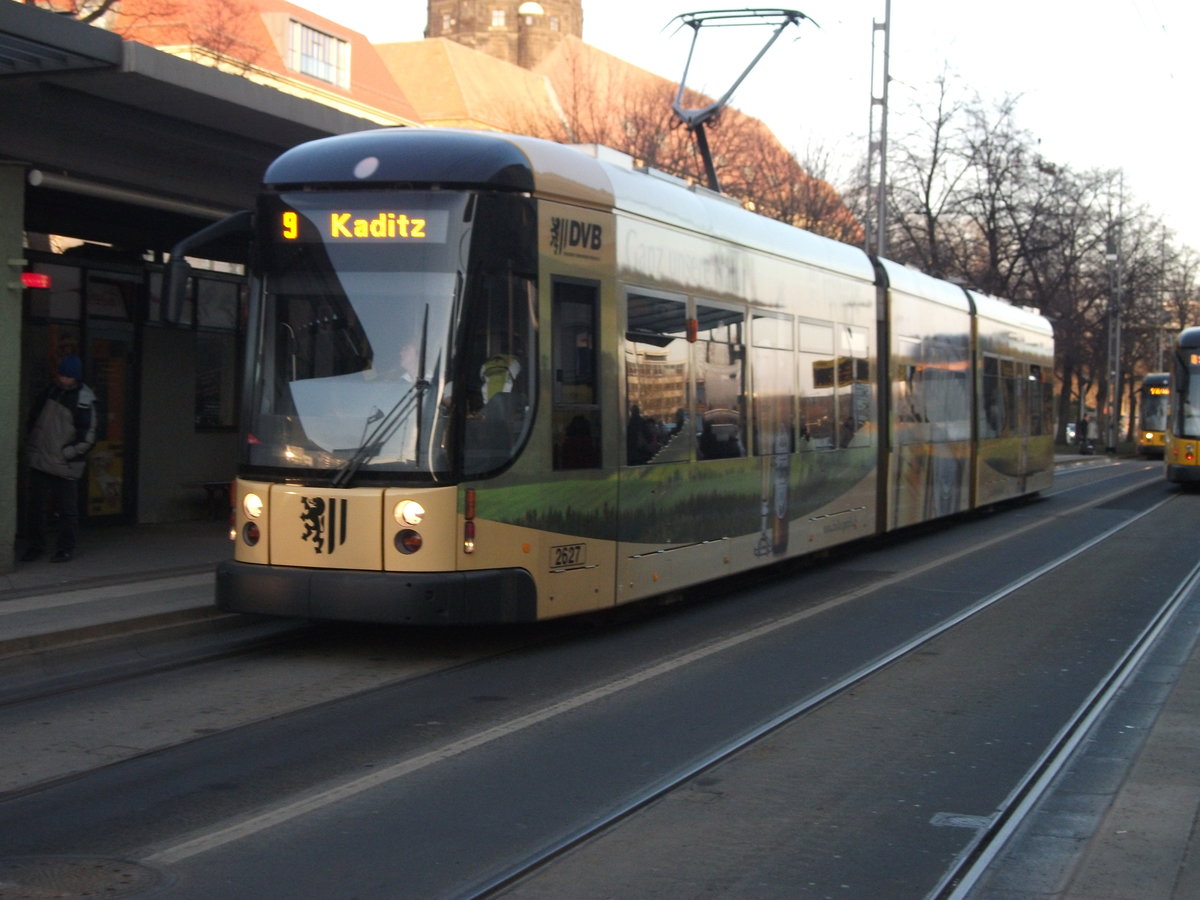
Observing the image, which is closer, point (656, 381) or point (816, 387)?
point (656, 381)

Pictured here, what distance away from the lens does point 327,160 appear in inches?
371

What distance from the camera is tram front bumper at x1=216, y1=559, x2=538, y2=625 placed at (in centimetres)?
879

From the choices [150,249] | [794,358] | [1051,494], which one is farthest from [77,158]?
[1051,494]

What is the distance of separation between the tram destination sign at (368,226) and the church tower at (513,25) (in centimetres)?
11358

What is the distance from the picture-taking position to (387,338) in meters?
9.03

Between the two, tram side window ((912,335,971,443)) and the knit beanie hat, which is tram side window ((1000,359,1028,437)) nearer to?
tram side window ((912,335,971,443))

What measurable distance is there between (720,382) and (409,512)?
12.7 feet

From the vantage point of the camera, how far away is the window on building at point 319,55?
191 feet

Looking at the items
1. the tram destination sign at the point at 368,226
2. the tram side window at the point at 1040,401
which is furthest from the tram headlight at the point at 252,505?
the tram side window at the point at 1040,401

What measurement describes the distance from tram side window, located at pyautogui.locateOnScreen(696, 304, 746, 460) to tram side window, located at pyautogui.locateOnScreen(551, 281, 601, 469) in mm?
1805

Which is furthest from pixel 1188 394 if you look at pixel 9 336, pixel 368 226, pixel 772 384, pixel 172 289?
pixel 172 289

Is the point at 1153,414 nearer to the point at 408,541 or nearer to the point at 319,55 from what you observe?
the point at 319,55

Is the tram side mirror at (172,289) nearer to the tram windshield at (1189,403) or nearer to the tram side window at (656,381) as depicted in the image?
the tram side window at (656,381)

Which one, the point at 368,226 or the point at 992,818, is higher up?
the point at 368,226
